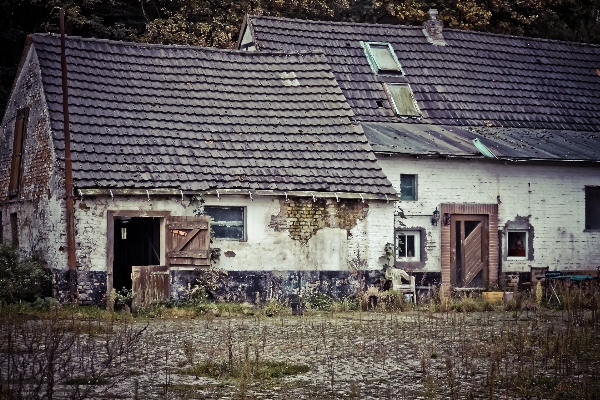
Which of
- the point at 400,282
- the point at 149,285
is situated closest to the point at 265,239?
the point at 149,285

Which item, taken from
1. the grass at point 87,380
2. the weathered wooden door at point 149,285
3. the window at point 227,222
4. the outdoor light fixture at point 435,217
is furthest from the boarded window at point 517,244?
the grass at point 87,380

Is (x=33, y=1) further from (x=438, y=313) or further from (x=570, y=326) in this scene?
(x=570, y=326)

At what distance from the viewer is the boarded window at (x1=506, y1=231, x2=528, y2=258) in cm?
3120

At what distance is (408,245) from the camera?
29625mm

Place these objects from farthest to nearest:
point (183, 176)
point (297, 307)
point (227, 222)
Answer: point (227, 222) < point (183, 176) < point (297, 307)

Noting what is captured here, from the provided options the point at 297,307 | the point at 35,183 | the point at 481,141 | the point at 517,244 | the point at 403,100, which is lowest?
the point at 297,307

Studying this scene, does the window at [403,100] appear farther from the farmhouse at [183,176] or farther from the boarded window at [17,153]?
the boarded window at [17,153]

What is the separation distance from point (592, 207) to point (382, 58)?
24.7 feet

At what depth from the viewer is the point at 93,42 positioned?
27.7 metres

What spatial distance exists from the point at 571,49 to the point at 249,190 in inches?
660

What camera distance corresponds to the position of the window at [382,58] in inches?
1312

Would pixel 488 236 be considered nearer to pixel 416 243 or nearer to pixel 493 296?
pixel 416 243

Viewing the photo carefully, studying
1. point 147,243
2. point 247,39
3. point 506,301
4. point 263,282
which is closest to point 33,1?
point 247,39

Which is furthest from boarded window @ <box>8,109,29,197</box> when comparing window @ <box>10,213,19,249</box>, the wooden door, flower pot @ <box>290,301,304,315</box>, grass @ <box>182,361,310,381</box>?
grass @ <box>182,361,310,381</box>
